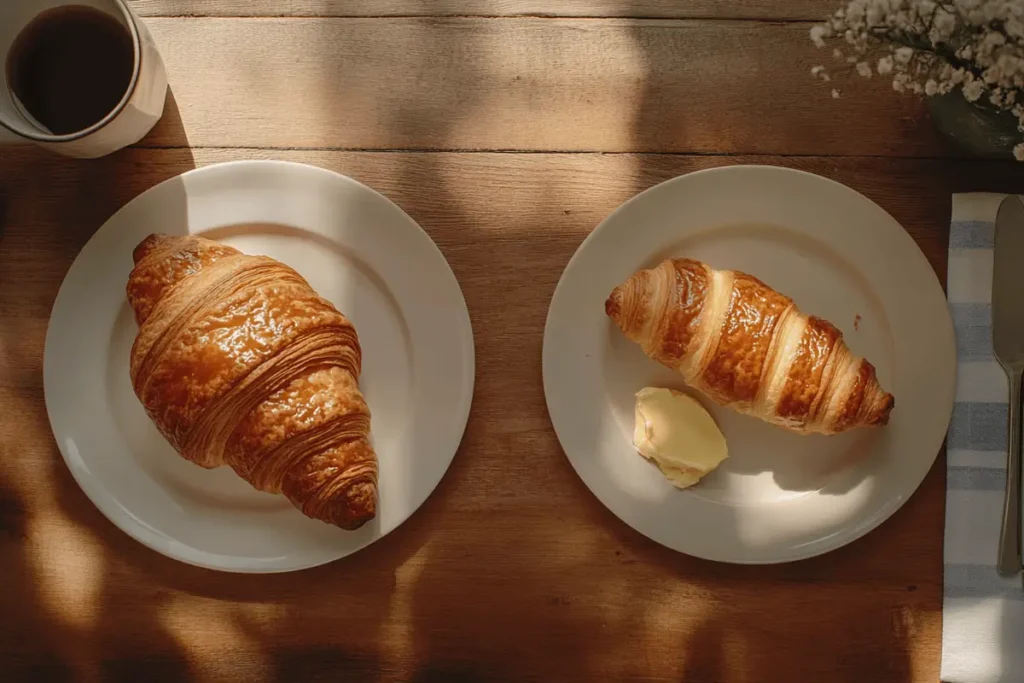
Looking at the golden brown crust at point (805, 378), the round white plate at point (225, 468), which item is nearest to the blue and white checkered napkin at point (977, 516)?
the golden brown crust at point (805, 378)

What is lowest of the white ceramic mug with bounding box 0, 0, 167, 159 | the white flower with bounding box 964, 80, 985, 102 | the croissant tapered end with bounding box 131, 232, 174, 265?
the croissant tapered end with bounding box 131, 232, 174, 265

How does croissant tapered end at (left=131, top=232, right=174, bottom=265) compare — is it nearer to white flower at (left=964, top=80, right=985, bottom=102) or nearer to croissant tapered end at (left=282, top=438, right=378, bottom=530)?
croissant tapered end at (left=282, top=438, right=378, bottom=530)

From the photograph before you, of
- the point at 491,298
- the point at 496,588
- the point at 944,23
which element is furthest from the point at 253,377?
the point at 944,23

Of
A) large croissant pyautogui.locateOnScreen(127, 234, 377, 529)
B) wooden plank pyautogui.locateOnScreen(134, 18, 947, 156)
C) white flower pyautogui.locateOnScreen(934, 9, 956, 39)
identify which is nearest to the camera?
white flower pyautogui.locateOnScreen(934, 9, 956, 39)

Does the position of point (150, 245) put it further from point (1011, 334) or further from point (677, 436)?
point (1011, 334)

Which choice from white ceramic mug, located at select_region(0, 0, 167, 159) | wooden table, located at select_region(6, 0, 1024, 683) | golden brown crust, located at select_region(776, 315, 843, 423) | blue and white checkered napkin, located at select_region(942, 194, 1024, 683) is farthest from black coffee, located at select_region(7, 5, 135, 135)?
blue and white checkered napkin, located at select_region(942, 194, 1024, 683)

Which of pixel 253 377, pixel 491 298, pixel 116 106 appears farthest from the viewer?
pixel 491 298

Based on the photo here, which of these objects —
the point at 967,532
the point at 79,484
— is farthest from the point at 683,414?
the point at 79,484
